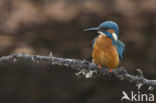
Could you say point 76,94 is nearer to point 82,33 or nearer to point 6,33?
point 82,33

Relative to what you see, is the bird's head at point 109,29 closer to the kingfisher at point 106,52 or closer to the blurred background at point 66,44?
the kingfisher at point 106,52

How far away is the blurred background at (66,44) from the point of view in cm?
454

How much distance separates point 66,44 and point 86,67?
8.14 feet

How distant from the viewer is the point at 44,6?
522cm

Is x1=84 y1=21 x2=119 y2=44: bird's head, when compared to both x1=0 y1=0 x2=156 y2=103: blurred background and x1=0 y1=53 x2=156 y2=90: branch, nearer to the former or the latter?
x1=0 y1=53 x2=156 y2=90: branch

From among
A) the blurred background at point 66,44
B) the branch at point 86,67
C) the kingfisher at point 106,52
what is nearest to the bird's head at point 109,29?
the kingfisher at point 106,52

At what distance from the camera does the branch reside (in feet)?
6.62

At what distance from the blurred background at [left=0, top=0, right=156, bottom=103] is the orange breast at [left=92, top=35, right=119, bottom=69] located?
2160 mm

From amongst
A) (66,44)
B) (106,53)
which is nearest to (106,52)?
(106,53)

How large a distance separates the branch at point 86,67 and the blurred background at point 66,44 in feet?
7.02

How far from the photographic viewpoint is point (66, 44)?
15.1 ft

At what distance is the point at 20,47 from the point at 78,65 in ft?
8.85

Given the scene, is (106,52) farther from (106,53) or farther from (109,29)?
(109,29)

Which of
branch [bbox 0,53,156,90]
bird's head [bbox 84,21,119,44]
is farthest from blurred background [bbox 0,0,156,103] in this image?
bird's head [bbox 84,21,119,44]
